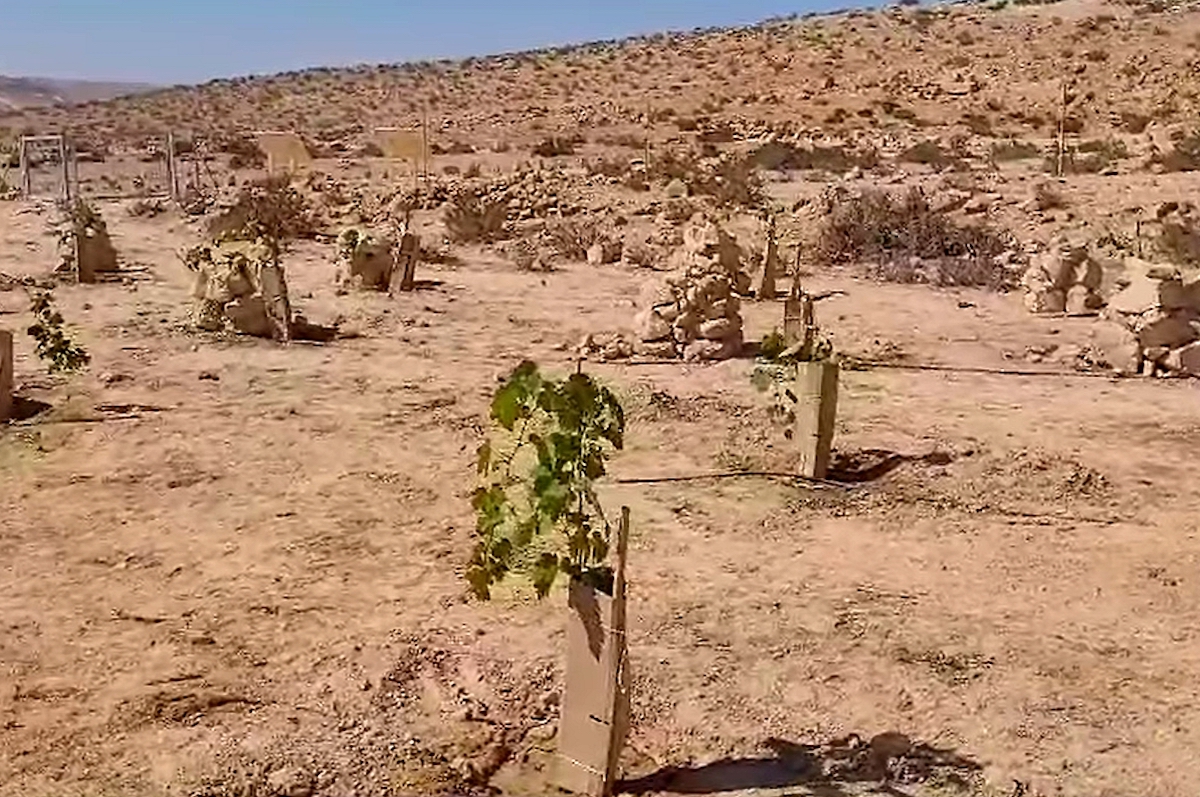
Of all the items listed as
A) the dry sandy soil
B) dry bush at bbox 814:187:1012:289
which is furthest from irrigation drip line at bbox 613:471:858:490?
dry bush at bbox 814:187:1012:289

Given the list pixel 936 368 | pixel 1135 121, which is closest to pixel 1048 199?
pixel 936 368

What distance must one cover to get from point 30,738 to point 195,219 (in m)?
15.2

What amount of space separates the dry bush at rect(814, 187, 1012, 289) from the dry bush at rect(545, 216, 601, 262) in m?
2.66

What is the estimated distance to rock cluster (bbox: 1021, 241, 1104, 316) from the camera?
12.7m

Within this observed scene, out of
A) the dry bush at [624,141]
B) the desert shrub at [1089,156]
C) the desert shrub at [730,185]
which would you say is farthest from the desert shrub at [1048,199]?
the dry bush at [624,141]

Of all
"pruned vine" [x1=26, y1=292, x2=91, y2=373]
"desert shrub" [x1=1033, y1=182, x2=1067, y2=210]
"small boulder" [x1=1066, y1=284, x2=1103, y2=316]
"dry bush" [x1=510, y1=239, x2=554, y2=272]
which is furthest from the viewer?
"desert shrub" [x1=1033, y1=182, x2=1067, y2=210]

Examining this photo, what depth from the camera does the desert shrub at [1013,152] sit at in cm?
2447

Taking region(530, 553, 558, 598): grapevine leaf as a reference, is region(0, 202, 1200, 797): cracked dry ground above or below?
below

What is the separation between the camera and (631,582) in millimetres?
6277

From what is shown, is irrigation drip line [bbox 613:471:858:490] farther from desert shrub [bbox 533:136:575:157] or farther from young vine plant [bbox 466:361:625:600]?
desert shrub [bbox 533:136:575:157]

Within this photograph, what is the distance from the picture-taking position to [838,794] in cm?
452

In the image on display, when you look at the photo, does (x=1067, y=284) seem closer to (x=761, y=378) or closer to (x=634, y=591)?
(x=761, y=378)

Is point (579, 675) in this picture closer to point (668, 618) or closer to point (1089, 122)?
point (668, 618)

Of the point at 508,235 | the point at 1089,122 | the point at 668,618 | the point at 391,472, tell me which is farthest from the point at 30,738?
the point at 1089,122
